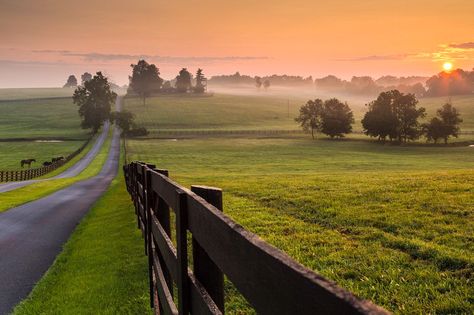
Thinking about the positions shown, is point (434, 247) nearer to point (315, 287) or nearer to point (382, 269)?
point (382, 269)

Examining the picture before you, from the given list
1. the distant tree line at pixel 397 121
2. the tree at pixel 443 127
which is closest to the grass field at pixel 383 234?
the tree at pixel 443 127

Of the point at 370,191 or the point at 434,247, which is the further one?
the point at 370,191

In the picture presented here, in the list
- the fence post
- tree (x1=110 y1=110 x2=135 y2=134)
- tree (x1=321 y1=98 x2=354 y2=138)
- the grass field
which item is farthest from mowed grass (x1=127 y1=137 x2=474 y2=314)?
tree (x1=110 y1=110 x2=135 y2=134)

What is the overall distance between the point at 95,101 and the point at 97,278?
12497cm

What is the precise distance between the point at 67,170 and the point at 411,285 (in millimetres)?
55469

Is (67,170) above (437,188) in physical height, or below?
below

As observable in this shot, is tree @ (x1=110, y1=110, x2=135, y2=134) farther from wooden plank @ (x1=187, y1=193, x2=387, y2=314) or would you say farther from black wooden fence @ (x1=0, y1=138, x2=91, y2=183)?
wooden plank @ (x1=187, y1=193, x2=387, y2=314)

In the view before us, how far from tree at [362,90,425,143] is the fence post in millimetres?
92558

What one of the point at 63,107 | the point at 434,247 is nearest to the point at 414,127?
the point at 434,247

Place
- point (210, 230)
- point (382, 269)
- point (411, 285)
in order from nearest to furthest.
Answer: point (210, 230)
point (411, 285)
point (382, 269)

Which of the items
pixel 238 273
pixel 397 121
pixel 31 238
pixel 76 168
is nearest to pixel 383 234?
pixel 238 273

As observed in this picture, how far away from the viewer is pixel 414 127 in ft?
302

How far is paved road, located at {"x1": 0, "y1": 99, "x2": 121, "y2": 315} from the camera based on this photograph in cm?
997

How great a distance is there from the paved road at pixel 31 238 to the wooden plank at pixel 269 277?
24.7 feet
